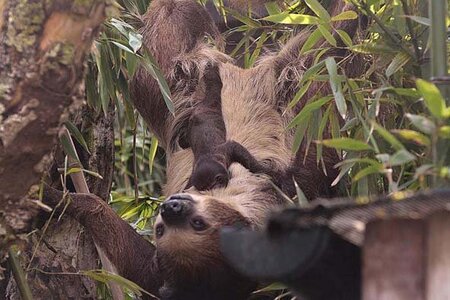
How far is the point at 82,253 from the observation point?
3.89 metres

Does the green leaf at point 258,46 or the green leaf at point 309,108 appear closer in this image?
the green leaf at point 309,108

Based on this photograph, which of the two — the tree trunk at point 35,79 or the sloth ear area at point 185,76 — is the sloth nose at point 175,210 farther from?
the tree trunk at point 35,79

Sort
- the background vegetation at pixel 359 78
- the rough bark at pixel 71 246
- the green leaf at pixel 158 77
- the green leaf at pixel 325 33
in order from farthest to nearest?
1. the rough bark at pixel 71 246
2. the green leaf at pixel 158 77
3. the green leaf at pixel 325 33
4. the background vegetation at pixel 359 78

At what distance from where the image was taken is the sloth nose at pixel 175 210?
3461 mm

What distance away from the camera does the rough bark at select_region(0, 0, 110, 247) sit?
1.88m

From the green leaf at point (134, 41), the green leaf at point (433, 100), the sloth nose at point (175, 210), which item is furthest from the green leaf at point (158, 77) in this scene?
the green leaf at point (433, 100)

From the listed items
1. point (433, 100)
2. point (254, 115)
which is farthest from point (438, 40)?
point (254, 115)

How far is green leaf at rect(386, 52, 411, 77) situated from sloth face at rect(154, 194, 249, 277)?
103 centimetres

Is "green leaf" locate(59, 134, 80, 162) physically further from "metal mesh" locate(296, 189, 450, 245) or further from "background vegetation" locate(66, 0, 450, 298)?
"metal mesh" locate(296, 189, 450, 245)

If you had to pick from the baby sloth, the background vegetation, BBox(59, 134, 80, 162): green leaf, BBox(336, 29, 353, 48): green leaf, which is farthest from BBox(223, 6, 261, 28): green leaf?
BBox(59, 134, 80, 162): green leaf

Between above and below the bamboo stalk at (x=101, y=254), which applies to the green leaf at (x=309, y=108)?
above

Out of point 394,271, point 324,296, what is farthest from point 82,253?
point 394,271

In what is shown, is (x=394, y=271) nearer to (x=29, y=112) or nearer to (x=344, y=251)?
(x=344, y=251)

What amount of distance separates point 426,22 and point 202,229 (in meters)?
1.38
